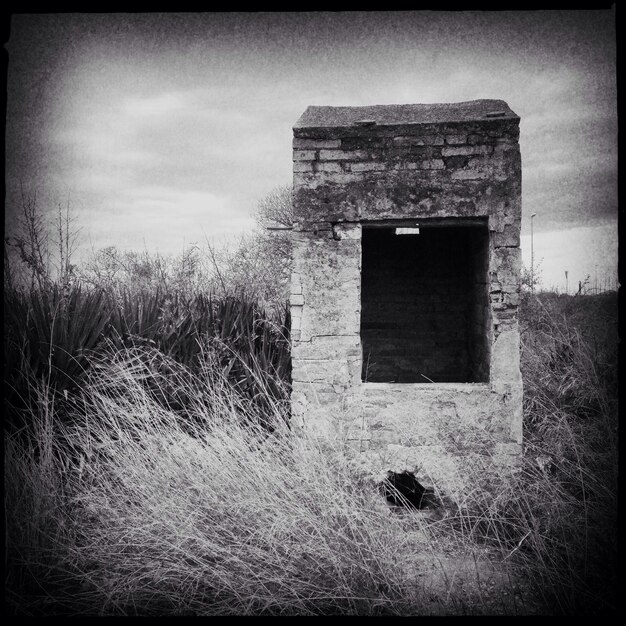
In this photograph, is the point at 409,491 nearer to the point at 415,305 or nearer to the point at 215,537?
the point at 215,537

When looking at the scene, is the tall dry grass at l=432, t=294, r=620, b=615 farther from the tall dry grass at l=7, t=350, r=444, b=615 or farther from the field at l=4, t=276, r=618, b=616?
the tall dry grass at l=7, t=350, r=444, b=615

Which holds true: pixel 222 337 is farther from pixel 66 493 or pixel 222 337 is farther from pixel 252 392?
pixel 66 493

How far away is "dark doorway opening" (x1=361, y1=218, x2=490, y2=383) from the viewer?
6.11 meters

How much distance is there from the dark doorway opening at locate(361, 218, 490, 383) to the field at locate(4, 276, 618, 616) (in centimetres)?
177

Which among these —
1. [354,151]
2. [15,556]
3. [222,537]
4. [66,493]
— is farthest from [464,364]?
[15,556]

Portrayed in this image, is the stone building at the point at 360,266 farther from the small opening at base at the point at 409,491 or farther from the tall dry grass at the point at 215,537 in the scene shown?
the tall dry grass at the point at 215,537

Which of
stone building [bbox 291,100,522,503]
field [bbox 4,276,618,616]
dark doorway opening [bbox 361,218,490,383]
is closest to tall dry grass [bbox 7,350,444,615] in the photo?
field [bbox 4,276,618,616]

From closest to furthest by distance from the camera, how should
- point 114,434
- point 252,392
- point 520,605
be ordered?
point 520,605, point 114,434, point 252,392

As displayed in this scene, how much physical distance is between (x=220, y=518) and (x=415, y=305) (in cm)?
413

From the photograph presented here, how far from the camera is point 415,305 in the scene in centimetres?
639

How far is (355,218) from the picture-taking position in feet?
13.5

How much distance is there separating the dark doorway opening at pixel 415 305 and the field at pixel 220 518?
177 centimetres

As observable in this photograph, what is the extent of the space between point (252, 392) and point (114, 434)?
1.32 metres

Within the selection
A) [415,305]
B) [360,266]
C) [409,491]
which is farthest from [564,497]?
[415,305]
